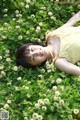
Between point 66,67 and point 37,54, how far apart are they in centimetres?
30

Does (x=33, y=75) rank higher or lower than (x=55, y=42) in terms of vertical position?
lower

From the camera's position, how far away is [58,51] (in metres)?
4.27

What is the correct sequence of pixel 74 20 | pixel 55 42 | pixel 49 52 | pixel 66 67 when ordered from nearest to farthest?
1. pixel 66 67
2. pixel 49 52
3. pixel 55 42
4. pixel 74 20

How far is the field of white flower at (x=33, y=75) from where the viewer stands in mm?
3582

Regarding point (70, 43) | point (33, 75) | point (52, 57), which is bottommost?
point (33, 75)

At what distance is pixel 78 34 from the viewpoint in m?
4.38

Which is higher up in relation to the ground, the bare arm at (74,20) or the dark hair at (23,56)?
the bare arm at (74,20)

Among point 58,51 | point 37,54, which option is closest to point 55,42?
point 58,51

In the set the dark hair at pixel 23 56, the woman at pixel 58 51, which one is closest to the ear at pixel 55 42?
the woman at pixel 58 51

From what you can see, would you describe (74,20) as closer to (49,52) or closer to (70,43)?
(70,43)

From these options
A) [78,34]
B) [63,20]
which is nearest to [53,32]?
[78,34]

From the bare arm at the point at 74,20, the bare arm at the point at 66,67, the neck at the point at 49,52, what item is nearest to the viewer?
the bare arm at the point at 66,67

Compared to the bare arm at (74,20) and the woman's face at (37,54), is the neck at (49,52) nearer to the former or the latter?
the woman's face at (37,54)

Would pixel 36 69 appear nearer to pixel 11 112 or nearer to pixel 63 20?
pixel 11 112
